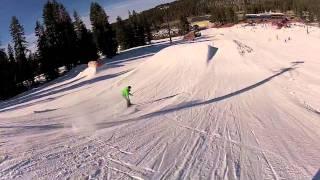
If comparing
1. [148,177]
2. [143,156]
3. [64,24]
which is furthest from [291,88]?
[64,24]

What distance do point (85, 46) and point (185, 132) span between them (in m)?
74.8

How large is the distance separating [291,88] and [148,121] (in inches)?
469

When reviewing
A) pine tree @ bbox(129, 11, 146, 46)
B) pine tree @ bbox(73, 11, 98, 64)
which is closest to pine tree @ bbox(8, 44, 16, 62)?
pine tree @ bbox(73, 11, 98, 64)

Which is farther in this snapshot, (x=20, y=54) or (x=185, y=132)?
(x=20, y=54)

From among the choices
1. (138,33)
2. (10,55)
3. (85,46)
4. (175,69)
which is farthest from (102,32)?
(175,69)

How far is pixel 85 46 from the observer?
295 ft

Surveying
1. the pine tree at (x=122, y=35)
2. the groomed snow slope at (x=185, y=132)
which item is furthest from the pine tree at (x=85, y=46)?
the groomed snow slope at (x=185, y=132)

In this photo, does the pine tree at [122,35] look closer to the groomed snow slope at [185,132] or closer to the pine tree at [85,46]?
the pine tree at [85,46]

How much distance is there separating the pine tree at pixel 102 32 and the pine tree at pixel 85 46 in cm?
211

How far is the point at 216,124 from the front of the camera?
765 inches

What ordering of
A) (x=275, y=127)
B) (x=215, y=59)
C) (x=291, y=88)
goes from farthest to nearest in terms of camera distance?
(x=215, y=59) → (x=291, y=88) → (x=275, y=127)

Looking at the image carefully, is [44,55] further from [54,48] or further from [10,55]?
[10,55]

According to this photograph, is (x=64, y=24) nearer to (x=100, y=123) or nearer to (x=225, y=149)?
(x=100, y=123)

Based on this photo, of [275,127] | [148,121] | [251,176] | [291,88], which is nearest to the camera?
[251,176]
